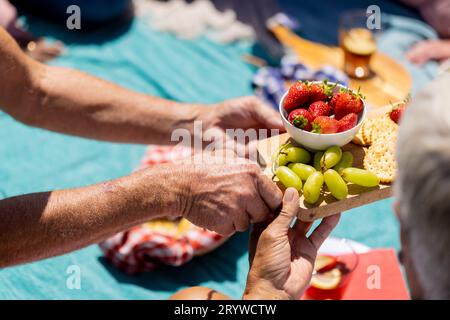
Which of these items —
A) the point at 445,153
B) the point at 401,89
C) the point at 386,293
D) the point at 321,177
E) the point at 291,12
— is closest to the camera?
the point at 445,153

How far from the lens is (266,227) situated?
4.27ft

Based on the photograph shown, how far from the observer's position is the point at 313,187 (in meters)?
1.21

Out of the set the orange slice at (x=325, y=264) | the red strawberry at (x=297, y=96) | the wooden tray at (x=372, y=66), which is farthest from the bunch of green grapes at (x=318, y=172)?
the wooden tray at (x=372, y=66)

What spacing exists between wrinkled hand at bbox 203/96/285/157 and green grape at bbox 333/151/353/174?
0.25 metres

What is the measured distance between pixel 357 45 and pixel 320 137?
1452 mm

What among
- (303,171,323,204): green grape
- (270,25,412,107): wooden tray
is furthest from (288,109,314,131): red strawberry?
(270,25,412,107): wooden tray

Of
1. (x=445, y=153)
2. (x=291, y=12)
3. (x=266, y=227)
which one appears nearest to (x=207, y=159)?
(x=266, y=227)

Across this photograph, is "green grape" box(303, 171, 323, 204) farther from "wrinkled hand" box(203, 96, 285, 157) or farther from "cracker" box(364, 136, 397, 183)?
"wrinkled hand" box(203, 96, 285, 157)

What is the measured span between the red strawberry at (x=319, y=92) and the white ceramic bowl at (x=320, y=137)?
0.29 ft

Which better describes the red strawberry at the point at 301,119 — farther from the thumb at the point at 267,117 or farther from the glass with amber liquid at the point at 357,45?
the glass with amber liquid at the point at 357,45

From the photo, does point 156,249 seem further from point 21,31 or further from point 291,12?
point 291,12

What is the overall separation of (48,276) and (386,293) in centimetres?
106

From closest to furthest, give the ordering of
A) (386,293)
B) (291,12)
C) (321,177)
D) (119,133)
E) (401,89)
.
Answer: (321,177) < (386,293) < (119,133) < (401,89) < (291,12)

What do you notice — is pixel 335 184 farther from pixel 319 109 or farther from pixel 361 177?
pixel 319 109
